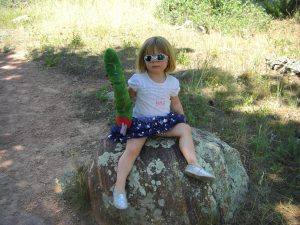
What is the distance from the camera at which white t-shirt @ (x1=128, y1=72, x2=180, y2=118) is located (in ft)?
10.2

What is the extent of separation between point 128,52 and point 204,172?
190 inches

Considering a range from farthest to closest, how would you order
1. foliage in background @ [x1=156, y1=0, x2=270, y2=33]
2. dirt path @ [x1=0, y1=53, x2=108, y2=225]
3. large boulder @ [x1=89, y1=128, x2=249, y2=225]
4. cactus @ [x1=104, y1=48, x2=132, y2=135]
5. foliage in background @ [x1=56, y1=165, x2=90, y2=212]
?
1. foliage in background @ [x1=156, y1=0, x2=270, y2=33]
2. dirt path @ [x1=0, y1=53, x2=108, y2=225]
3. foliage in background @ [x1=56, y1=165, x2=90, y2=212]
4. large boulder @ [x1=89, y1=128, x2=249, y2=225]
5. cactus @ [x1=104, y1=48, x2=132, y2=135]

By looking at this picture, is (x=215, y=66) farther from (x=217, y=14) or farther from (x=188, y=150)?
(x=188, y=150)

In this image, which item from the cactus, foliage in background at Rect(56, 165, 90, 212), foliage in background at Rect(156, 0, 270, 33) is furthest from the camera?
foliage in background at Rect(156, 0, 270, 33)

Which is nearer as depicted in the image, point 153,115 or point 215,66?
point 153,115

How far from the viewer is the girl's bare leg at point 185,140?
300 centimetres

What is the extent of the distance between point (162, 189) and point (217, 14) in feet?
22.5

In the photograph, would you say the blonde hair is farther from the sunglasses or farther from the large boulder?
the large boulder

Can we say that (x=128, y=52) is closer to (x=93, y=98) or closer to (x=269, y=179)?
(x=93, y=98)

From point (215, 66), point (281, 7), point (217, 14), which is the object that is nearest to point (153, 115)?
point (215, 66)

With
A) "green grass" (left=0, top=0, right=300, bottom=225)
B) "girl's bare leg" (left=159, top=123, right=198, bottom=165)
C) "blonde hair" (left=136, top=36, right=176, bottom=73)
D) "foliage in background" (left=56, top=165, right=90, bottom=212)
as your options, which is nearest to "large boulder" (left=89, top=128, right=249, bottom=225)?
"girl's bare leg" (left=159, top=123, right=198, bottom=165)

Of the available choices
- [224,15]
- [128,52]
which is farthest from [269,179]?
[224,15]

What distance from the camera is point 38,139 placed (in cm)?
490

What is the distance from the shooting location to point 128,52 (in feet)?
24.1
